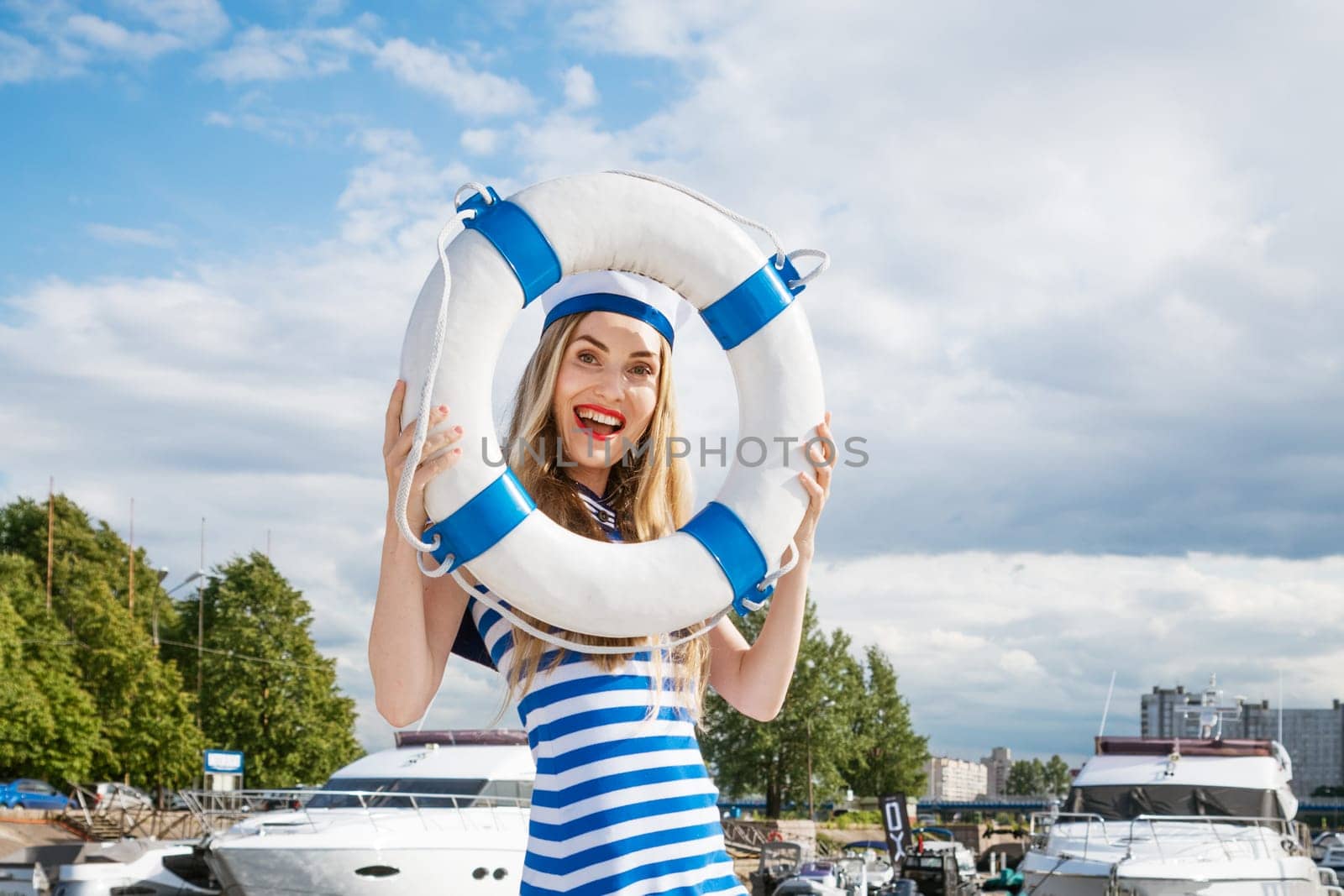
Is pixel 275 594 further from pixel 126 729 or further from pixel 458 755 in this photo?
pixel 458 755

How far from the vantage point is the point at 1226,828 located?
10.9 metres

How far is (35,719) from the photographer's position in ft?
82.8

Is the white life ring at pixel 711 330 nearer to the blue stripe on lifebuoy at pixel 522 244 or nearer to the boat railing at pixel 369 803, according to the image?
the blue stripe on lifebuoy at pixel 522 244

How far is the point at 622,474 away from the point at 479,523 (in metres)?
0.38

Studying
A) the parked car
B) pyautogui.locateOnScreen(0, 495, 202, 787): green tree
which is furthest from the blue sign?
pyautogui.locateOnScreen(0, 495, 202, 787): green tree

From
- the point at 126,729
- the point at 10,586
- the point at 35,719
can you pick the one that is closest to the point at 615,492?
the point at 35,719

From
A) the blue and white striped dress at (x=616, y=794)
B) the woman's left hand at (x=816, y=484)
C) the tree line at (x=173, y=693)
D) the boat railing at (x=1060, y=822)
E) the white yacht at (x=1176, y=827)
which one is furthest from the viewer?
the tree line at (x=173, y=693)

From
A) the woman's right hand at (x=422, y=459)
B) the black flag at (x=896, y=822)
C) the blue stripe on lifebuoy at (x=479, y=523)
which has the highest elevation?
the woman's right hand at (x=422, y=459)

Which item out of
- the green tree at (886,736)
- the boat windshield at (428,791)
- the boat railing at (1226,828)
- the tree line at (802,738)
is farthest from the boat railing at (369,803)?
the green tree at (886,736)

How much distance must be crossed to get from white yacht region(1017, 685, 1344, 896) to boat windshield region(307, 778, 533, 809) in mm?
4536

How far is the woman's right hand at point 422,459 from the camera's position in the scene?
2.17 meters

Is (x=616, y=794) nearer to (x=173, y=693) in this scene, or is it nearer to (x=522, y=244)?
(x=522, y=244)

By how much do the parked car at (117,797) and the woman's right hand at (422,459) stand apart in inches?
1036

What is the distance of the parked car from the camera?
26.5 metres
